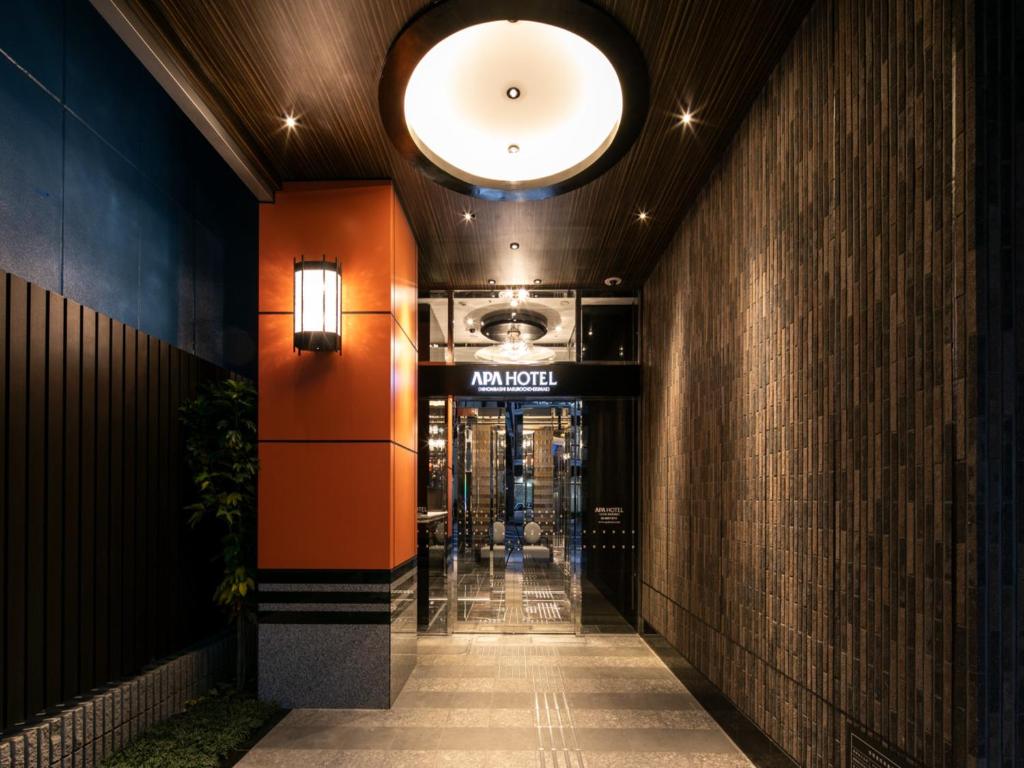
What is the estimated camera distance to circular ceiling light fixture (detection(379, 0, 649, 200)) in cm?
325

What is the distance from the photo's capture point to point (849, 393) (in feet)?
8.96

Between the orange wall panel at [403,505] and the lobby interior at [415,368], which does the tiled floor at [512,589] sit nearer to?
the lobby interior at [415,368]

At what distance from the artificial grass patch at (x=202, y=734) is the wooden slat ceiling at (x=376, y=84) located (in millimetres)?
3582

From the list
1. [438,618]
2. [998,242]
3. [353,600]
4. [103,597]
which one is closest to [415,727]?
[353,600]

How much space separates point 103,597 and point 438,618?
4143mm

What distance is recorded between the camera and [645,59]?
3506 mm

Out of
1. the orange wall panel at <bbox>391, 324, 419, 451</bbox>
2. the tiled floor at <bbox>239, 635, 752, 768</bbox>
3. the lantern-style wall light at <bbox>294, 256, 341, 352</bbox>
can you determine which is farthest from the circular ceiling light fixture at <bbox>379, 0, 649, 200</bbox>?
the tiled floor at <bbox>239, 635, 752, 768</bbox>

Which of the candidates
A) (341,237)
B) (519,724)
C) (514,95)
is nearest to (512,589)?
(519,724)

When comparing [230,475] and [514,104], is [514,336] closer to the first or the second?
[514,104]

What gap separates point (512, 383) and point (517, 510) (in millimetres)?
1482

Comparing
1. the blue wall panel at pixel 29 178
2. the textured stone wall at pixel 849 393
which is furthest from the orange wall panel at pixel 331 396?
the textured stone wall at pixel 849 393

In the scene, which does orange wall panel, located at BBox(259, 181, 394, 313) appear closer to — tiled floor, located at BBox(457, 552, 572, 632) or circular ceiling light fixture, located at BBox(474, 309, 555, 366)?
circular ceiling light fixture, located at BBox(474, 309, 555, 366)

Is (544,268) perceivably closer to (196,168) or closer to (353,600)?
(196,168)

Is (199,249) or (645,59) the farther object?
(199,249)
